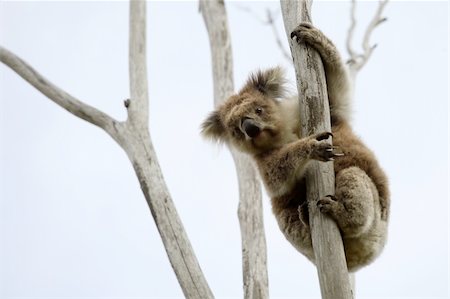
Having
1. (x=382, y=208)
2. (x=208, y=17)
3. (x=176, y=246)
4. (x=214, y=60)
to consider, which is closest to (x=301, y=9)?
(x=382, y=208)

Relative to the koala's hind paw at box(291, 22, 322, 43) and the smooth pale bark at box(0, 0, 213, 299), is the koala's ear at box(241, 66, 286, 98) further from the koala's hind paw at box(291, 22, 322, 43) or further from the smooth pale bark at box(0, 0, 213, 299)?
the smooth pale bark at box(0, 0, 213, 299)

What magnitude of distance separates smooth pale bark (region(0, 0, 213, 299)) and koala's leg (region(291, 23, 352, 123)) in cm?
176

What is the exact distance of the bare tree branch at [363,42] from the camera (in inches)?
355

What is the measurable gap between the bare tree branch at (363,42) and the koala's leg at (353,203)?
4.48m

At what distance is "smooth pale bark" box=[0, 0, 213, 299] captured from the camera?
5.66m

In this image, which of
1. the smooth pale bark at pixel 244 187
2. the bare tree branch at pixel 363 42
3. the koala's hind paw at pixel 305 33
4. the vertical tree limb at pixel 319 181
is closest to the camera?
the vertical tree limb at pixel 319 181

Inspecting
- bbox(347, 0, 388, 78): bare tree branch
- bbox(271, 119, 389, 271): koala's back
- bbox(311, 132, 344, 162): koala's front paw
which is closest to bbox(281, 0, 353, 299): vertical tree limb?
bbox(311, 132, 344, 162): koala's front paw

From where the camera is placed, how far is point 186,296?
549cm

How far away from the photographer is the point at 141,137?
655 cm

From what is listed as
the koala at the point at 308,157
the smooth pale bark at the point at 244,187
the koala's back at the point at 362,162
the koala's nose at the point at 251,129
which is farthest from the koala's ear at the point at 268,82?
the smooth pale bark at the point at 244,187

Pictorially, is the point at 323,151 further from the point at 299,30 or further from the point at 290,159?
the point at 299,30

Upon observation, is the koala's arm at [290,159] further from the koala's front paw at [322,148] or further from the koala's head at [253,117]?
the koala's head at [253,117]

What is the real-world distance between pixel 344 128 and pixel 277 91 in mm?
842

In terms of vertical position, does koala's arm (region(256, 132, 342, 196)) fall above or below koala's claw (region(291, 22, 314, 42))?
below
